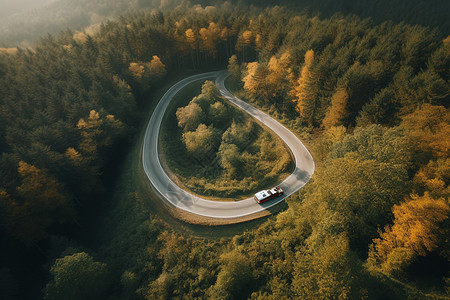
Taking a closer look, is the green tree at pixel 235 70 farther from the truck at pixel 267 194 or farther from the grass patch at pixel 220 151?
the truck at pixel 267 194

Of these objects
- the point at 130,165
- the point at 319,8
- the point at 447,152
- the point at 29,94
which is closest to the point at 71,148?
the point at 130,165

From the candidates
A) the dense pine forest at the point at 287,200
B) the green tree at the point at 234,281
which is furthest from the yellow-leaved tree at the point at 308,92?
the green tree at the point at 234,281

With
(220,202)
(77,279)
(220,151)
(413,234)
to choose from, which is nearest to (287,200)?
(220,202)

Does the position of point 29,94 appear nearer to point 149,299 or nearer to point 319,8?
point 149,299

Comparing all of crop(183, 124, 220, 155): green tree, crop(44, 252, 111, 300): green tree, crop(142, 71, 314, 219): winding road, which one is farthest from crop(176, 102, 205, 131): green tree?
crop(44, 252, 111, 300): green tree

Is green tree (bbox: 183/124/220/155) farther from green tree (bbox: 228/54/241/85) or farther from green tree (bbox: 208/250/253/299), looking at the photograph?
green tree (bbox: 228/54/241/85)
